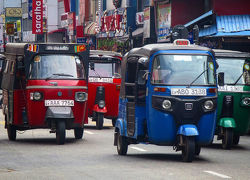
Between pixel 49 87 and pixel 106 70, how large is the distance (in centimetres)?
659

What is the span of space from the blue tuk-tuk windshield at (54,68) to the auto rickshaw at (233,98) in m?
3.46

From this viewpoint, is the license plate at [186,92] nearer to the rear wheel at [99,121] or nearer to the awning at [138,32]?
the rear wheel at [99,121]

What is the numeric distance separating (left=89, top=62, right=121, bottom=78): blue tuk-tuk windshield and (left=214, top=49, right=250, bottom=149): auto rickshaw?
695 centimetres

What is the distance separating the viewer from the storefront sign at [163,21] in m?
39.6

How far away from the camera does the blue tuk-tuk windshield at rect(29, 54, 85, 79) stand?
62.3 ft

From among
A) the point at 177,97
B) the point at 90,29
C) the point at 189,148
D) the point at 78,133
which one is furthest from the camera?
the point at 90,29

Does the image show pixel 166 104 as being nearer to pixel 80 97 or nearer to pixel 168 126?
pixel 168 126

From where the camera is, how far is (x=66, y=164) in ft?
46.3

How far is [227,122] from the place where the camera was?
57.7ft

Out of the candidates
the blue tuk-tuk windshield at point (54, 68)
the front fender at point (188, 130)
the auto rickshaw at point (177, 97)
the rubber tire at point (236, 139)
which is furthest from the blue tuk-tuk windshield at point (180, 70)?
the blue tuk-tuk windshield at point (54, 68)

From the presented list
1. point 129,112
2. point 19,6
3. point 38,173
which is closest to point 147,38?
point 129,112

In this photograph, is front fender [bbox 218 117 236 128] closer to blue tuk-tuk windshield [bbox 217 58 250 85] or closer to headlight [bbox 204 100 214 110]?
blue tuk-tuk windshield [bbox 217 58 250 85]

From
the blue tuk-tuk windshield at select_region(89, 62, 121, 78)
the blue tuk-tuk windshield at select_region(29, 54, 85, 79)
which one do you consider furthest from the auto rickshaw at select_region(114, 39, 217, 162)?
the blue tuk-tuk windshield at select_region(89, 62, 121, 78)

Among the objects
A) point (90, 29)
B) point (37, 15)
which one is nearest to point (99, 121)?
point (90, 29)
